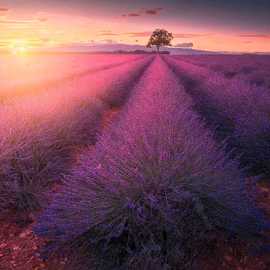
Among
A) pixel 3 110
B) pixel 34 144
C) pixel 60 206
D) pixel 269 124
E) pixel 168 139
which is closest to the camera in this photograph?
pixel 60 206

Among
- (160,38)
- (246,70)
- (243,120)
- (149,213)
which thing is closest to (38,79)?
(246,70)

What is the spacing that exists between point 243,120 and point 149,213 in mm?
3417

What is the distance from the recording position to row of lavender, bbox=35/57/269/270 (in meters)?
2.78

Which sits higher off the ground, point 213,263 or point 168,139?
point 168,139

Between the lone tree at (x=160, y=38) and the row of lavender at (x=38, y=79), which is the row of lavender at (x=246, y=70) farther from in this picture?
the lone tree at (x=160, y=38)

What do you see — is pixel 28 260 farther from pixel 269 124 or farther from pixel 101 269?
pixel 269 124

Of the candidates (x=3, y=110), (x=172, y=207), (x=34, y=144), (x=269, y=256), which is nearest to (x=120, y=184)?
(x=172, y=207)

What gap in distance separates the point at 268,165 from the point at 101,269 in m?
3.06

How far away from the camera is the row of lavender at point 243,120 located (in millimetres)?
5176

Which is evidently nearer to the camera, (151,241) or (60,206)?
(151,241)

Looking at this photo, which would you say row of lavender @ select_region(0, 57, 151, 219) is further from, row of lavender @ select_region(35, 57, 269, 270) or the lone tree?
the lone tree

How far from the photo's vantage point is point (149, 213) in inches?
114

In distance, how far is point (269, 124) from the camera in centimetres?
521

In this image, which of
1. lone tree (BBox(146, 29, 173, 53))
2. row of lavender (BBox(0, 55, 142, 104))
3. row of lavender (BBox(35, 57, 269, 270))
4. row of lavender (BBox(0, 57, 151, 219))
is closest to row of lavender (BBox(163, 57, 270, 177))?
row of lavender (BBox(35, 57, 269, 270))
